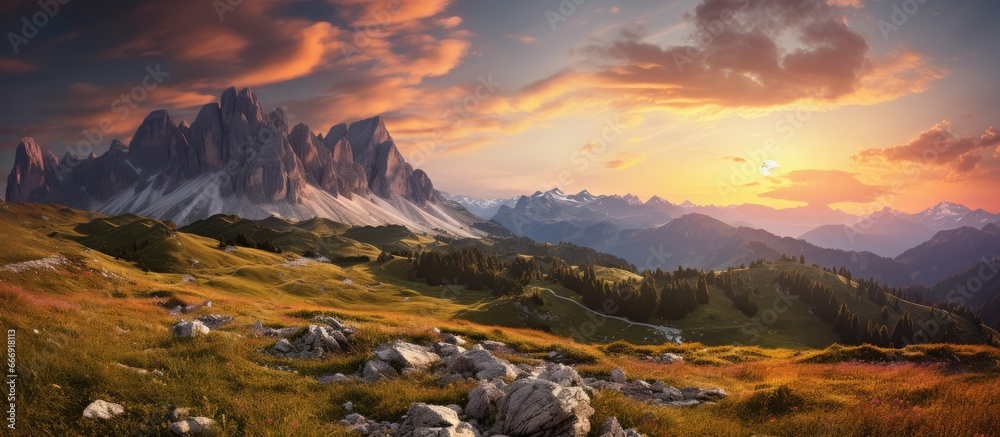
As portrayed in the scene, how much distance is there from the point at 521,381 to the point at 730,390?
Answer: 528 inches

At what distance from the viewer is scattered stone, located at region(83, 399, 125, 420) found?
32.6 ft

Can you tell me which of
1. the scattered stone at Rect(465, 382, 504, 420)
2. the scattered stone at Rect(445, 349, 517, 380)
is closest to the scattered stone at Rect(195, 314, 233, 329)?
the scattered stone at Rect(445, 349, 517, 380)

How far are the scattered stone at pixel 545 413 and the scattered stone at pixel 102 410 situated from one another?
9370mm

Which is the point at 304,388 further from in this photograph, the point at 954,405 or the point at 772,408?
the point at 954,405

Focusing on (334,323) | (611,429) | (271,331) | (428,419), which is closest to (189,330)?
(271,331)

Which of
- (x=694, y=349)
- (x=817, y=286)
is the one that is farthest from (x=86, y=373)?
(x=817, y=286)

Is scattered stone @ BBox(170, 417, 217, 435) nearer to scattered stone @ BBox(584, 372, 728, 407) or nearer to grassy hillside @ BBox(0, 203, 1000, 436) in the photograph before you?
grassy hillside @ BBox(0, 203, 1000, 436)

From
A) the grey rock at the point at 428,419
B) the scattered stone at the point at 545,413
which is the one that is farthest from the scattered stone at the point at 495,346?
the grey rock at the point at 428,419

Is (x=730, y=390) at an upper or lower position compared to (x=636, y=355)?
upper

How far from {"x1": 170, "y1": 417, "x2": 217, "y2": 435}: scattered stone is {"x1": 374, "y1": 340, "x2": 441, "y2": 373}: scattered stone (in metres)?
8.39

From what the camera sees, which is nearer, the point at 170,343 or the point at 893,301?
the point at 170,343

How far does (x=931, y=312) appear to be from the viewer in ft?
538

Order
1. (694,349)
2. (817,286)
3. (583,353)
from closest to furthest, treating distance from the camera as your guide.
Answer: (583,353), (694,349), (817,286)

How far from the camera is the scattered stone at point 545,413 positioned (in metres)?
11.4
